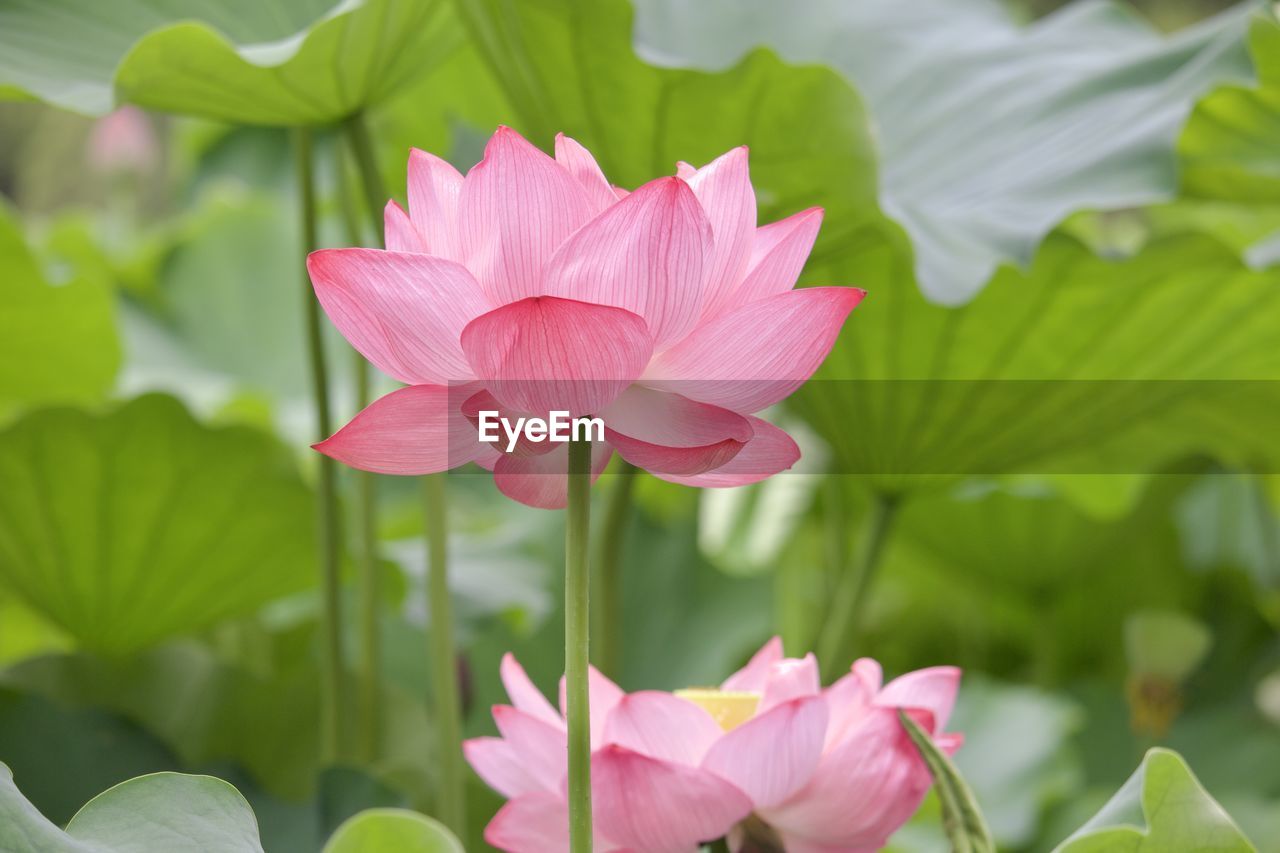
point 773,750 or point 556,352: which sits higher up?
point 556,352

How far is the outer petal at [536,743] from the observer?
1.07 ft

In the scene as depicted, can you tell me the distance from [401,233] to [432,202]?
1 cm

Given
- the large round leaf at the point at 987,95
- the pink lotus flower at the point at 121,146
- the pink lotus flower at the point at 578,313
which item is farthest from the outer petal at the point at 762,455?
the pink lotus flower at the point at 121,146

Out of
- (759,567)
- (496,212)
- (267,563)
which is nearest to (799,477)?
(759,567)

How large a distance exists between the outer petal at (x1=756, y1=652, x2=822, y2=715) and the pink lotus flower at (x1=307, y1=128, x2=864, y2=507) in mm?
71

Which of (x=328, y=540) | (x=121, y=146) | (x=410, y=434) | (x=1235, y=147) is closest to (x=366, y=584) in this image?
(x=328, y=540)

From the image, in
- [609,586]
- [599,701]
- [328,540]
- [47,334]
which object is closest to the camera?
[599,701]

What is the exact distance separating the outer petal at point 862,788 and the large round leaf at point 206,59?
11.9 inches

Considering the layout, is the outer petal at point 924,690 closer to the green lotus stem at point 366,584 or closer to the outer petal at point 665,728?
the outer petal at point 665,728

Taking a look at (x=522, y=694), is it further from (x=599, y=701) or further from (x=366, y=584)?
(x=366, y=584)

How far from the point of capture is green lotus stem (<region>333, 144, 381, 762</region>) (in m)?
0.60

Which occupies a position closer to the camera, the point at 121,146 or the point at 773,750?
the point at 773,750

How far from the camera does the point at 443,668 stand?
1.72 ft

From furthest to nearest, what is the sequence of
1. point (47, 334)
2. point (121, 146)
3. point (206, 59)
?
point (121, 146), point (47, 334), point (206, 59)
